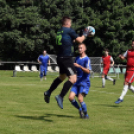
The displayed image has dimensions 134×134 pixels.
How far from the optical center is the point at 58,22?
150ft

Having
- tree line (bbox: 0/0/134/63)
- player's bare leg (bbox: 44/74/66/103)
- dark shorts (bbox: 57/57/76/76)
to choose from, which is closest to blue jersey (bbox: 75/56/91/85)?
player's bare leg (bbox: 44/74/66/103)

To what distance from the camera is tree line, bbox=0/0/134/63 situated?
1758 inches

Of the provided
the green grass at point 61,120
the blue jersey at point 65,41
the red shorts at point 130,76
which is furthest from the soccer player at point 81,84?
the red shorts at point 130,76

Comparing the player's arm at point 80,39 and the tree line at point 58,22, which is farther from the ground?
the player's arm at point 80,39

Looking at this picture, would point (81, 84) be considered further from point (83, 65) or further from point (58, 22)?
point (58, 22)

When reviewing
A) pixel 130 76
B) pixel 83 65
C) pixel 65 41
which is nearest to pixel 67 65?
pixel 65 41

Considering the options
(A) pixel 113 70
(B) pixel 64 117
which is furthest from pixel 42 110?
(A) pixel 113 70

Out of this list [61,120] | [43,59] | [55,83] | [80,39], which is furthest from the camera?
[43,59]

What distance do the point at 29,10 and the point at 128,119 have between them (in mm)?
37622

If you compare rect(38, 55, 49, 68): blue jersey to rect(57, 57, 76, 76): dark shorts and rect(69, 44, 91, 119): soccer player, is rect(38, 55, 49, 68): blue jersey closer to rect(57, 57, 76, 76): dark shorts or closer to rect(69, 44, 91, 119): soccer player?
rect(69, 44, 91, 119): soccer player

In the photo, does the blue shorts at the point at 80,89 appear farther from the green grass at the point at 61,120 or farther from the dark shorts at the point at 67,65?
the dark shorts at the point at 67,65

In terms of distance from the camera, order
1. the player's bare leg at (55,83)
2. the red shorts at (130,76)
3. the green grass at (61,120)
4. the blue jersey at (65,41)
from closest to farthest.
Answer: the green grass at (61,120) → the blue jersey at (65,41) → the player's bare leg at (55,83) → the red shorts at (130,76)

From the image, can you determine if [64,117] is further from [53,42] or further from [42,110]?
[53,42]

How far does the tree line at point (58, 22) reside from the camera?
44.7m
